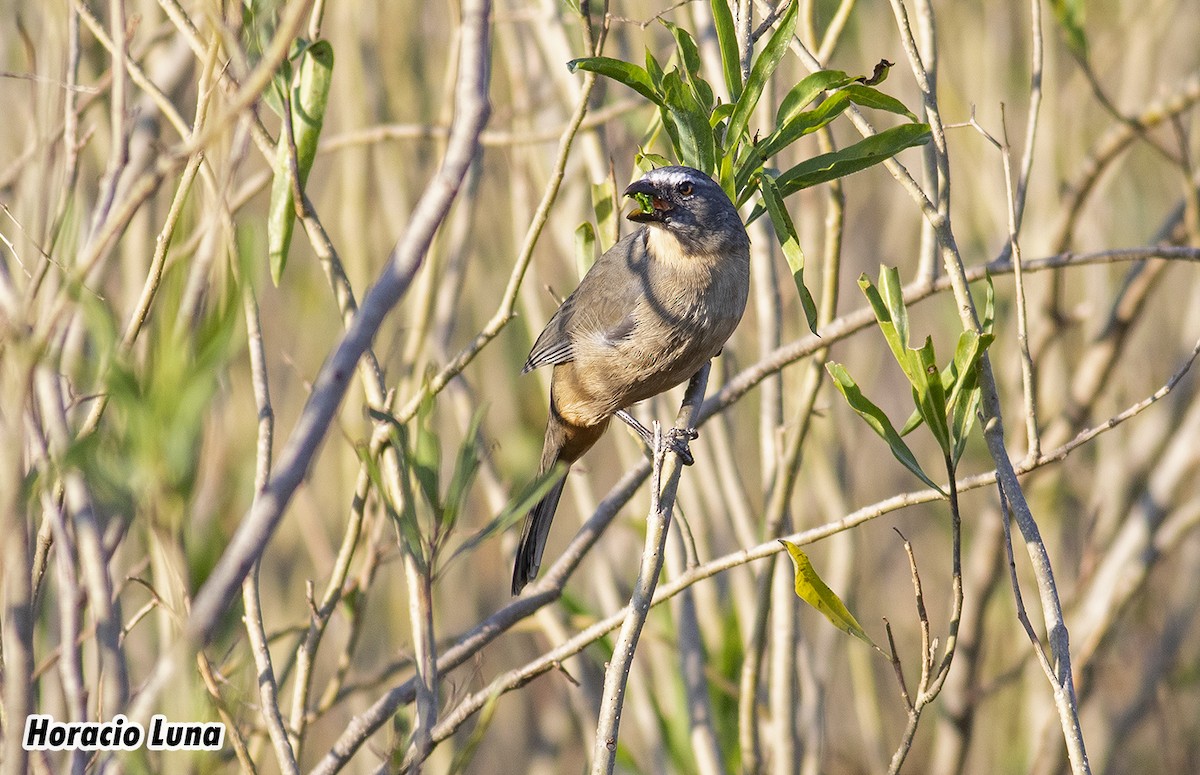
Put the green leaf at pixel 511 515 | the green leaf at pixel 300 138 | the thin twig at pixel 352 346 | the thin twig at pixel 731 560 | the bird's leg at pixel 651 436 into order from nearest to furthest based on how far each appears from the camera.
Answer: the thin twig at pixel 352 346 < the green leaf at pixel 511 515 < the thin twig at pixel 731 560 < the green leaf at pixel 300 138 < the bird's leg at pixel 651 436

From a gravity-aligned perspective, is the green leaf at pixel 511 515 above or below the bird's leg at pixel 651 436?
below

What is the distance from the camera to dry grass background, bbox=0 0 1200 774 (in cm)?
288

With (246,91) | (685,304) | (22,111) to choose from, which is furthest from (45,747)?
(22,111)

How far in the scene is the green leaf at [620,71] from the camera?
6.13ft

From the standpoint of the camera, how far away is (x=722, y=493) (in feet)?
11.6

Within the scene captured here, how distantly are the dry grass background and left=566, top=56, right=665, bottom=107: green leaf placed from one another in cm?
71

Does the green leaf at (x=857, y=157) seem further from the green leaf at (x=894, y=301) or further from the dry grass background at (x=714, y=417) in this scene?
the dry grass background at (x=714, y=417)

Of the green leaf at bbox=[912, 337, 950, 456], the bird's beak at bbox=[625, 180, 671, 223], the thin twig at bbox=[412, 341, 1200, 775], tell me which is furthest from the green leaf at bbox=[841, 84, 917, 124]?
the bird's beak at bbox=[625, 180, 671, 223]

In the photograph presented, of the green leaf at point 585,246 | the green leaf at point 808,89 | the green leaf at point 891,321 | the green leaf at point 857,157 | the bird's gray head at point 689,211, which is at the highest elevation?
the bird's gray head at point 689,211

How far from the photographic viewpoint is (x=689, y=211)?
2805 millimetres

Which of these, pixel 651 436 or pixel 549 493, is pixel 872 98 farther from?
pixel 549 493

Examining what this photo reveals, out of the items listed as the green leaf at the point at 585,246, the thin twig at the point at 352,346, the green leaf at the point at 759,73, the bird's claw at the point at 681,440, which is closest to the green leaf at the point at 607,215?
the green leaf at the point at 585,246

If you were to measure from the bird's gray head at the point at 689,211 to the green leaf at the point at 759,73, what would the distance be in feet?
1.87

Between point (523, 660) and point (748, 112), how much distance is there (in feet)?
12.6
